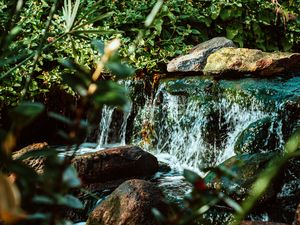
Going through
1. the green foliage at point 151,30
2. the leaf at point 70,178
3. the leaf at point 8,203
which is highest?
the green foliage at point 151,30

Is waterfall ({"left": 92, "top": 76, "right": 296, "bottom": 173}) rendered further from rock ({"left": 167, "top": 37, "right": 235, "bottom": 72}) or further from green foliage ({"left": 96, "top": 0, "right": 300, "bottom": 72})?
green foliage ({"left": 96, "top": 0, "right": 300, "bottom": 72})

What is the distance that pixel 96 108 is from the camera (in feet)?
1.69

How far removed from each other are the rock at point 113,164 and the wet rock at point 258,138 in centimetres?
117

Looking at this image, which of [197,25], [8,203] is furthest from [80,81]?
[197,25]

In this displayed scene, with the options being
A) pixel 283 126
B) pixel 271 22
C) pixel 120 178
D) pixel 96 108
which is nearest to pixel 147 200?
pixel 120 178

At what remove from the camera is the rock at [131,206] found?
356 centimetres

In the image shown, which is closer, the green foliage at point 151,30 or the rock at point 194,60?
the green foliage at point 151,30

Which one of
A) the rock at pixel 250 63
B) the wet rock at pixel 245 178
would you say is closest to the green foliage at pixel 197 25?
the rock at pixel 250 63

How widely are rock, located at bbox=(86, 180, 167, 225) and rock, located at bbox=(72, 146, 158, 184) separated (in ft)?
4.41

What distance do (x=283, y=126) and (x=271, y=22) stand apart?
4.63m

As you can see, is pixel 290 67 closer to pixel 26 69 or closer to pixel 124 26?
pixel 124 26

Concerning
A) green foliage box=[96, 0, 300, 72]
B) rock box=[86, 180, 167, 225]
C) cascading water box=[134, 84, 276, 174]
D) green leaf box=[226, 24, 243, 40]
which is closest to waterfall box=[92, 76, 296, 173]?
cascading water box=[134, 84, 276, 174]

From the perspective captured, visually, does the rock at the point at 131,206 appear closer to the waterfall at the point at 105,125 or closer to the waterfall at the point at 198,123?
the waterfall at the point at 198,123

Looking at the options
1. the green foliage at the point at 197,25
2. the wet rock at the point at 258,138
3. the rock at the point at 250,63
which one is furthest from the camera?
the green foliage at the point at 197,25
